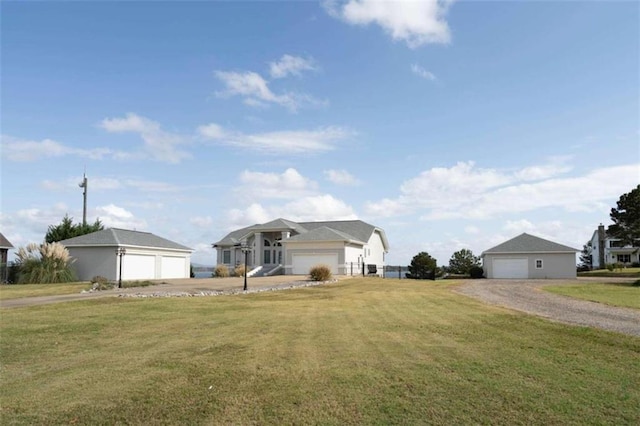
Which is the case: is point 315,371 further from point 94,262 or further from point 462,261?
point 462,261

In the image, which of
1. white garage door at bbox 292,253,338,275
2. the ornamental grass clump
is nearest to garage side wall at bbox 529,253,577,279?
white garage door at bbox 292,253,338,275

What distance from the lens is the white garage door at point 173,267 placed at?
39.9 metres

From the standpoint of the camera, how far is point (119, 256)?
31.9 m

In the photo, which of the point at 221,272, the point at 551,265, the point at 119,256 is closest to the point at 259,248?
the point at 221,272

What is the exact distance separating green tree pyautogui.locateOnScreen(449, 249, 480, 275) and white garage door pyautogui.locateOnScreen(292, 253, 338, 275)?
69.1 ft

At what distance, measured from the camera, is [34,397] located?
6.23 metres

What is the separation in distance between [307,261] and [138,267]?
14.2 meters

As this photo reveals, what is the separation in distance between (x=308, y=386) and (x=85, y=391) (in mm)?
3090

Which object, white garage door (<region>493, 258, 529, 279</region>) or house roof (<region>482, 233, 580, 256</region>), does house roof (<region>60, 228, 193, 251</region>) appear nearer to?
white garage door (<region>493, 258, 529, 279</region>)

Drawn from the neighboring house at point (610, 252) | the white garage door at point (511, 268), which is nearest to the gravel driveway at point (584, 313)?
the white garage door at point (511, 268)

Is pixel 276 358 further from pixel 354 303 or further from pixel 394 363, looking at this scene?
pixel 354 303

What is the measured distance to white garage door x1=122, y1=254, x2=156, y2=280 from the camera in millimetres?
35281

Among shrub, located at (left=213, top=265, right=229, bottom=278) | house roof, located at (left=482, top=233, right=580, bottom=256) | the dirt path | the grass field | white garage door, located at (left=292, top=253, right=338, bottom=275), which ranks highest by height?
house roof, located at (left=482, top=233, right=580, bottom=256)

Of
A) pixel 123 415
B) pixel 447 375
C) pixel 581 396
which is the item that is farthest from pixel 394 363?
pixel 123 415
